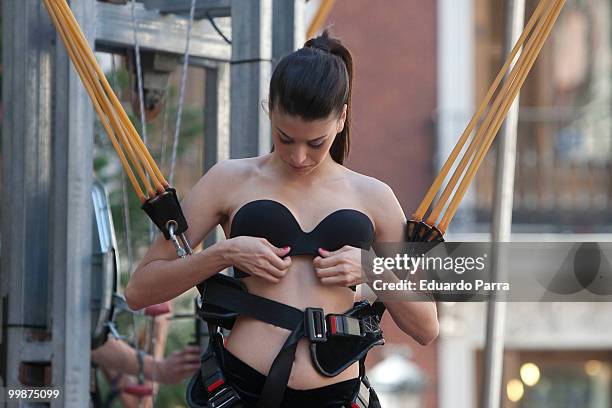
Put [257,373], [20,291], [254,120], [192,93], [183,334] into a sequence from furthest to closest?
[192,93] → [183,334] → [20,291] → [254,120] → [257,373]

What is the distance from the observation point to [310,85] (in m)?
3.05

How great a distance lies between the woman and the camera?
3.06 meters

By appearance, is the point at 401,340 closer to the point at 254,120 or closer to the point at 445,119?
the point at 445,119

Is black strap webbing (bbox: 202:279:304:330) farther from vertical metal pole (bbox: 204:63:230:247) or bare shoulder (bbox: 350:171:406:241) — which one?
vertical metal pole (bbox: 204:63:230:247)

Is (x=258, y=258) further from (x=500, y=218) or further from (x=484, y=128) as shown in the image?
(x=500, y=218)

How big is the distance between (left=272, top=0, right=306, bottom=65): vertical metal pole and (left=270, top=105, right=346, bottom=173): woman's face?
1186 mm

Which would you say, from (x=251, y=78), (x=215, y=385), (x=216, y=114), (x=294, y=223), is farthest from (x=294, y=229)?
(x=216, y=114)

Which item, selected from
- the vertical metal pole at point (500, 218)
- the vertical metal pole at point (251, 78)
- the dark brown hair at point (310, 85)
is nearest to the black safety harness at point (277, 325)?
Result: the dark brown hair at point (310, 85)

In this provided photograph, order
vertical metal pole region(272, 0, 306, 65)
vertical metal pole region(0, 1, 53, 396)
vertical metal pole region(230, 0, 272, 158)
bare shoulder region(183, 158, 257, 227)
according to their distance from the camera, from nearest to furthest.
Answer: bare shoulder region(183, 158, 257, 227)
vertical metal pole region(230, 0, 272, 158)
vertical metal pole region(272, 0, 306, 65)
vertical metal pole region(0, 1, 53, 396)

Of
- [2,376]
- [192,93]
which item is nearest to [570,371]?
[192,93]

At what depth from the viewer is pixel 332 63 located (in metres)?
3.12

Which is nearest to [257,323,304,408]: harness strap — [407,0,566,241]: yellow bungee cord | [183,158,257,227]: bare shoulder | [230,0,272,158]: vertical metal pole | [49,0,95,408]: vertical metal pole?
[183,158,257,227]: bare shoulder

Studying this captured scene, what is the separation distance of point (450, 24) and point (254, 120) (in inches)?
420

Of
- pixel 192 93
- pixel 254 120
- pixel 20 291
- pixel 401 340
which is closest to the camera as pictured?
pixel 254 120
